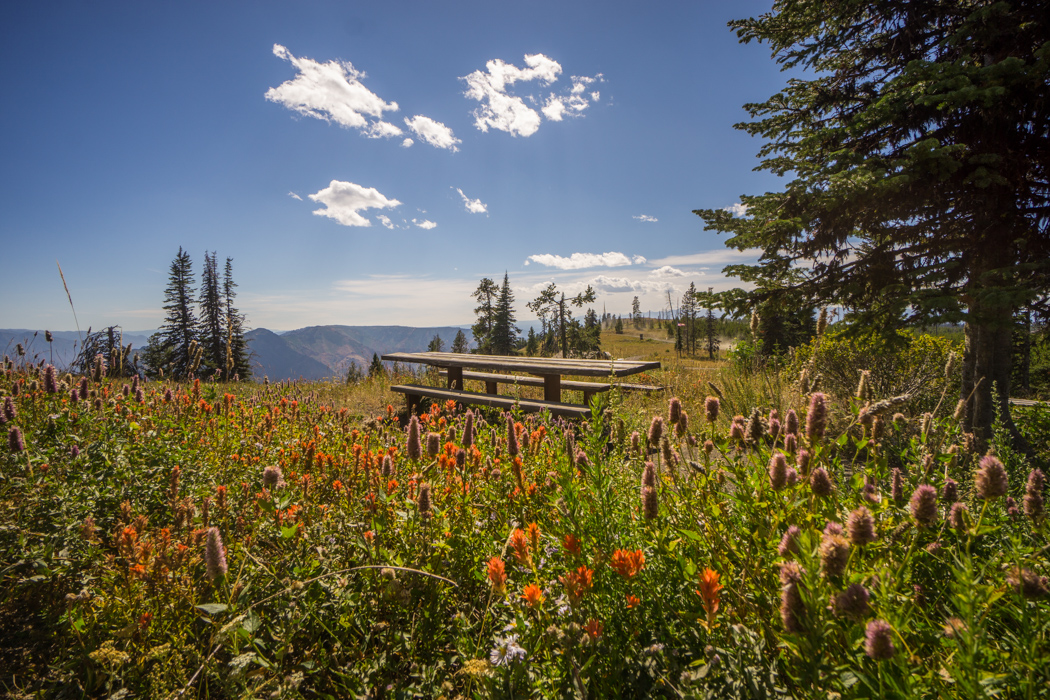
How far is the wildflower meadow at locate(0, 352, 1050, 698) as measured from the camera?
84 centimetres

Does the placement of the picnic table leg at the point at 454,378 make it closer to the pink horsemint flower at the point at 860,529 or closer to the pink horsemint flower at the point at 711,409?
the pink horsemint flower at the point at 711,409

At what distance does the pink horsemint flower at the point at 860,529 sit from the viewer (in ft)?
2.76

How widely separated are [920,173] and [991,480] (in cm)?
527

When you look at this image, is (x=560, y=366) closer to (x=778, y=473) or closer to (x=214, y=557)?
(x=778, y=473)

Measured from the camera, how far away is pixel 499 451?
7.89 feet

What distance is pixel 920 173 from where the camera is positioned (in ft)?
14.7

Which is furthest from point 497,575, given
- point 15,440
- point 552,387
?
point 552,387

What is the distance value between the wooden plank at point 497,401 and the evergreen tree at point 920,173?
302cm

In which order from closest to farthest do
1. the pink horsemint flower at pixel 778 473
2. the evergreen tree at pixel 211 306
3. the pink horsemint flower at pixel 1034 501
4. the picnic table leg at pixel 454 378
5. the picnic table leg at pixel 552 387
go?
the pink horsemint flower at pixel 1034 501, the pink horsemint flower at pixel 778 473, the picnic table leg at pixel 552 387, the picnic table leg at pixel 454 378, the evergreen tree at pixel 211 306

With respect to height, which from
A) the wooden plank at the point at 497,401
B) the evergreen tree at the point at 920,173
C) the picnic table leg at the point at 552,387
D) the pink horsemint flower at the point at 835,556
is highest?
the evergreen tree at the point at 920,173

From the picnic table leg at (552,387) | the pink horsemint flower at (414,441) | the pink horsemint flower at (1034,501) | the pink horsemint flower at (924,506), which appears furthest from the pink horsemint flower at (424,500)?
the picnic table leg at (552,387)

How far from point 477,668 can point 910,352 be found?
23.8ft

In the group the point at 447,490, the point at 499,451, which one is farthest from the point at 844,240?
the point at 447,490

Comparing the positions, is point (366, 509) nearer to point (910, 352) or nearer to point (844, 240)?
point (844, 240)
